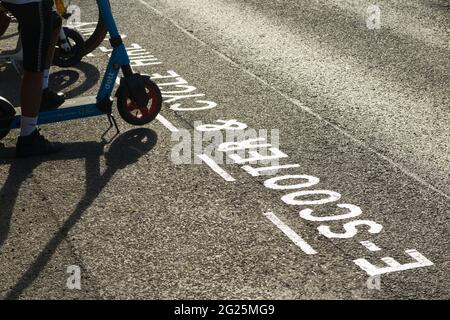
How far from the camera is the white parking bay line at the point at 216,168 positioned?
821 cm

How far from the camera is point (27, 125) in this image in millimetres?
8477

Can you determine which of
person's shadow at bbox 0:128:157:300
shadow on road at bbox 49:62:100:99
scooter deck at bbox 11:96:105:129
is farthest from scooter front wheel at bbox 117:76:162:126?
shadow on road at bbox 49:62:100:99

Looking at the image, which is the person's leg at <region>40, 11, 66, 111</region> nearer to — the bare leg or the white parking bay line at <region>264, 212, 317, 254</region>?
the bare leg

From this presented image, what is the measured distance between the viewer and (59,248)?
22.7 feet

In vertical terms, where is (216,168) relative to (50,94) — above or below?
below

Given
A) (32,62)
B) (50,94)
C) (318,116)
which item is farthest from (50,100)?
(318,116)

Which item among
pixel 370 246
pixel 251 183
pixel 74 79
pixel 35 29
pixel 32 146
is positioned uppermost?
pixel 35 29

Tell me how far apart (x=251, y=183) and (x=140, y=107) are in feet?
5.39

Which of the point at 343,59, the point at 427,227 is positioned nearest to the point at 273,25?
the point at 343,59

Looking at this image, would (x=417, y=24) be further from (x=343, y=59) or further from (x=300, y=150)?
(x=300, y=150)

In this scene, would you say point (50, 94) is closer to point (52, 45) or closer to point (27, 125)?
point (52, 45)

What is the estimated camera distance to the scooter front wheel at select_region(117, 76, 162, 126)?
29.9ft

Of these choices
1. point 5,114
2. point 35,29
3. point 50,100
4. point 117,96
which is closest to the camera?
point 35,29

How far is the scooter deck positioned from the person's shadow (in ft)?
0.93
